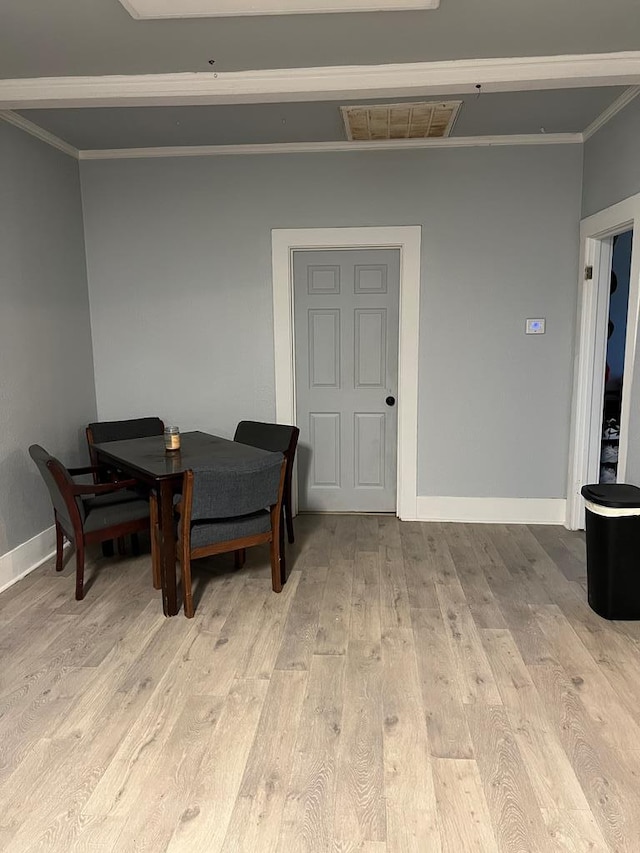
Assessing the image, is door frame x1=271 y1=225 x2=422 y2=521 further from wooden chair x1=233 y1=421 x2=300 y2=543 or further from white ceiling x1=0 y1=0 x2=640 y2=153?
white ceiling x1=0 y1=0 x2=640 y2=153

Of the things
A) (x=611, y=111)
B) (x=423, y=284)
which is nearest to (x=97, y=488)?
(x=423, y=284)

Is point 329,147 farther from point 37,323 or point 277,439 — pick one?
point 37,323

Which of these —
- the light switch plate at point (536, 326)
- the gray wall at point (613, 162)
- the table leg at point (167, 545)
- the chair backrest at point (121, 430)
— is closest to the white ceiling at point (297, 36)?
the gray wall at point (613, 162)

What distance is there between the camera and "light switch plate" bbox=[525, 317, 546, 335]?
13.6 feet

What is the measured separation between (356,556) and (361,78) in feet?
8.60

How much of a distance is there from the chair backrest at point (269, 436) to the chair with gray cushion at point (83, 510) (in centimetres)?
85

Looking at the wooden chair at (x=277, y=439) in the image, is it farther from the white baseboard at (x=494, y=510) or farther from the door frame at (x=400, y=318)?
the white baseboard at (x=494, y=510)

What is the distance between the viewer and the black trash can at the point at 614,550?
278cm

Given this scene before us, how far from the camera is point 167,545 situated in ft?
9.52

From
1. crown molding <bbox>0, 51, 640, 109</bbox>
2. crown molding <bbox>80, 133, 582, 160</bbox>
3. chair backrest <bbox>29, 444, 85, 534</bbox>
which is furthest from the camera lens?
crown molding <bbox>80, 133, 582, 160</bbox>

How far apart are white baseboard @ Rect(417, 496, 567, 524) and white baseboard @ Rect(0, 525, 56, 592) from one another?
99.0 inches

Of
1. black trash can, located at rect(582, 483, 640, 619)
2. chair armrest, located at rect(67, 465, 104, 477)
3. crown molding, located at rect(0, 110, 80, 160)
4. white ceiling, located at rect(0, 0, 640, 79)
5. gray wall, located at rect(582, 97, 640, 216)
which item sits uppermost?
crown molding, located at rect(0, 110, 80, 160)

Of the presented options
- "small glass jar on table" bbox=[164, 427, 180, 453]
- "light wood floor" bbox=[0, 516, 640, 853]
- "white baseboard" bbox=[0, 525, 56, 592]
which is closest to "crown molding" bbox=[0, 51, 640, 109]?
"small glass jar on table" bbox=[164, 427, 180, 453]

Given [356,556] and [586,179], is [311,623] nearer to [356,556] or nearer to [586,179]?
[356,556]
